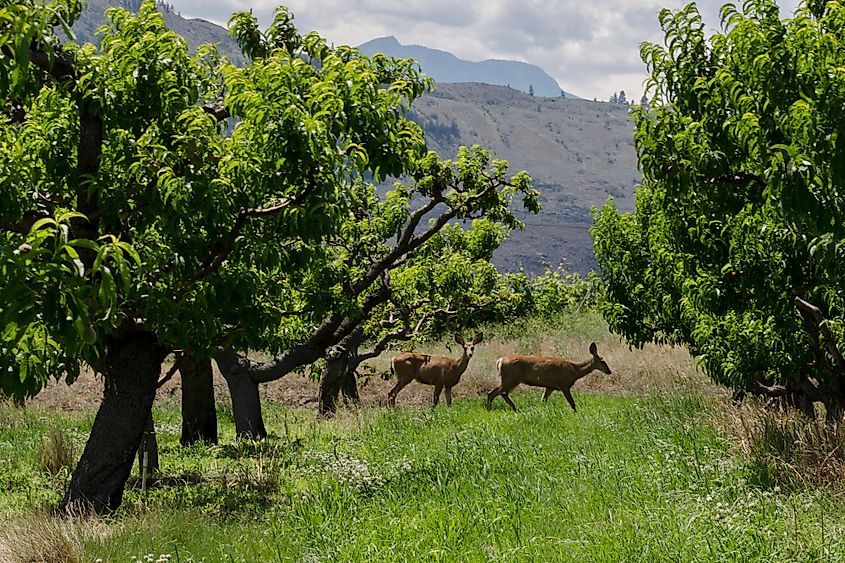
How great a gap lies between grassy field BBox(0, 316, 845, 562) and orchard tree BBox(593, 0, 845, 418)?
52.7 inches

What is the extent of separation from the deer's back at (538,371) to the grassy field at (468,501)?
3.99 m

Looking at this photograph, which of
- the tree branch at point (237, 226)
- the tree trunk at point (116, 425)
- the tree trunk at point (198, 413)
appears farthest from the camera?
the tree trunk at point (198, 413)

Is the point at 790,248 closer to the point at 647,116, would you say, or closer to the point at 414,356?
the point at 647,116

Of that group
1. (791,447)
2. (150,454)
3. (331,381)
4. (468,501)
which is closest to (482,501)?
(468,501)

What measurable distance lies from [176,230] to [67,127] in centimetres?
162

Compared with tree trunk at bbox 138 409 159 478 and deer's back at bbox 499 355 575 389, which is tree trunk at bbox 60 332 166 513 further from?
deer's back at bbox 499 355 575 389

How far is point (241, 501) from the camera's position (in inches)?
389

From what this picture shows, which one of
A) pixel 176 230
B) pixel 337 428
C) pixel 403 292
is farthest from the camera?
pixel 403 292

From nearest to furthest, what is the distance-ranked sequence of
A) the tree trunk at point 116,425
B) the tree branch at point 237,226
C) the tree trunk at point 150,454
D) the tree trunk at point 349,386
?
the tree branch at point 237,226
the tree trunk at point 116,425
the tree trunk at point 150,454
the tree trunk at point 349,386

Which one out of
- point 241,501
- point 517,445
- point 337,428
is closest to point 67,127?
point 241,501

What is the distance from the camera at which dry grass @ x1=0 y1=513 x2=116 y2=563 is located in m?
7.17

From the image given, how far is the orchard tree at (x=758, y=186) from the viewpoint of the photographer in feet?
19.0

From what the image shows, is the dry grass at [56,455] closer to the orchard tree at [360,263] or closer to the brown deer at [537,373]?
the orchard tree at [360,263]

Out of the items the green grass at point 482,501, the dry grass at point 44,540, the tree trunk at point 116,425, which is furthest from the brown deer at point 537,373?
the dry grass at point 44,540
